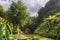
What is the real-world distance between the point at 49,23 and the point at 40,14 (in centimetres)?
1489

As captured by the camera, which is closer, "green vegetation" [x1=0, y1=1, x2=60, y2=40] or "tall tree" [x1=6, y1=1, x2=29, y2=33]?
"green vegetation" [x1=0, y1=1, x2=60, y2=40]

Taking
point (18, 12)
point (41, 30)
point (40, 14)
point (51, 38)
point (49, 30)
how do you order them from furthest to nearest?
1. point (40, 14)
2. point (18, 12)
3. point (41, 30)
4. point (49, 30)
5. point (51, 38)

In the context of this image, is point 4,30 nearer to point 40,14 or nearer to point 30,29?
point 30,29

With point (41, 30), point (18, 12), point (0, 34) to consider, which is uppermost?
point (18, 12)

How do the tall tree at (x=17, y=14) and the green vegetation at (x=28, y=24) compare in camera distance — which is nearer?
the green vegetation at (x=28, y=24)

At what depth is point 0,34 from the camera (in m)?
3.92

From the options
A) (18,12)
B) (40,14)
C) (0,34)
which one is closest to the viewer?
(0,34)

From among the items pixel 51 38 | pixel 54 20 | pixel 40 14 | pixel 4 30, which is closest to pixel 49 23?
pixel 54 20

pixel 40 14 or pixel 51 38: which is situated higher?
pixel 40 14

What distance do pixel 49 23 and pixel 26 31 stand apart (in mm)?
7484

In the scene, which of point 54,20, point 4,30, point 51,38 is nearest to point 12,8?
point 54,20

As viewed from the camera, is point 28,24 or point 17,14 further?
point 28,24

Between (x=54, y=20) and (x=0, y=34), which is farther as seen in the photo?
(x=54, y=20)

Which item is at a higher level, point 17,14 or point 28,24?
point 17,14
